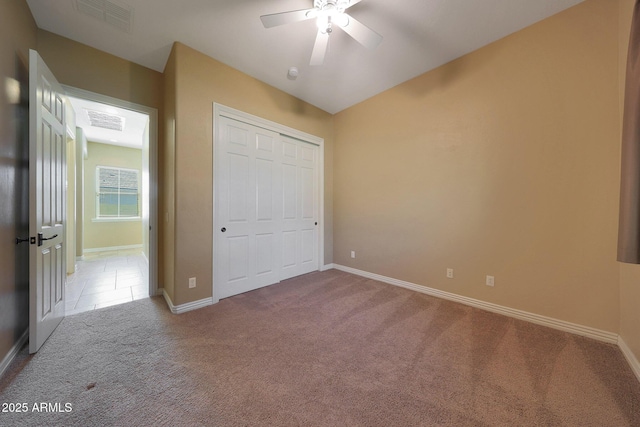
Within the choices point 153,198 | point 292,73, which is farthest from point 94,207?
point 292,73

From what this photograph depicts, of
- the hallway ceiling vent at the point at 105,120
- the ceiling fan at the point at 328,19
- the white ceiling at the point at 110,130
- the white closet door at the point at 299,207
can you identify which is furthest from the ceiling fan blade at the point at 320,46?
the hallway ceiling vent at the point at 105,120

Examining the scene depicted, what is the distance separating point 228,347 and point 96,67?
335 cm

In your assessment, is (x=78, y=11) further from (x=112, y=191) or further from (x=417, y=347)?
(x=112, y=191)

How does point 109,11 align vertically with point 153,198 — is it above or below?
above

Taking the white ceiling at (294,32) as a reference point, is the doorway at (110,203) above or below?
below

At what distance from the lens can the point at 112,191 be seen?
6.06 m

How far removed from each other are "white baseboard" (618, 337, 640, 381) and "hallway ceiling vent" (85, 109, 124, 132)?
22.8 ft

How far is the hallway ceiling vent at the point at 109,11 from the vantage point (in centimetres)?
195

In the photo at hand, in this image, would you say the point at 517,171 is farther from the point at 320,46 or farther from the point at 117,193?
the point at 117,193

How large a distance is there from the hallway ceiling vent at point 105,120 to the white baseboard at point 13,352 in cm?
368

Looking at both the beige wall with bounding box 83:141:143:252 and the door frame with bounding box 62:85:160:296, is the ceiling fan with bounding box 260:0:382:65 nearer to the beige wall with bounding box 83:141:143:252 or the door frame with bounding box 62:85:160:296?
the door frame with bounding box 62:85:160:296

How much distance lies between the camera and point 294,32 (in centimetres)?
228

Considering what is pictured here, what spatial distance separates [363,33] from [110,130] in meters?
5.75

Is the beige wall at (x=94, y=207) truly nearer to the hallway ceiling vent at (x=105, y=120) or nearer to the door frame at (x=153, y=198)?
the hallway ceiling vent at (x=105, y=120)
